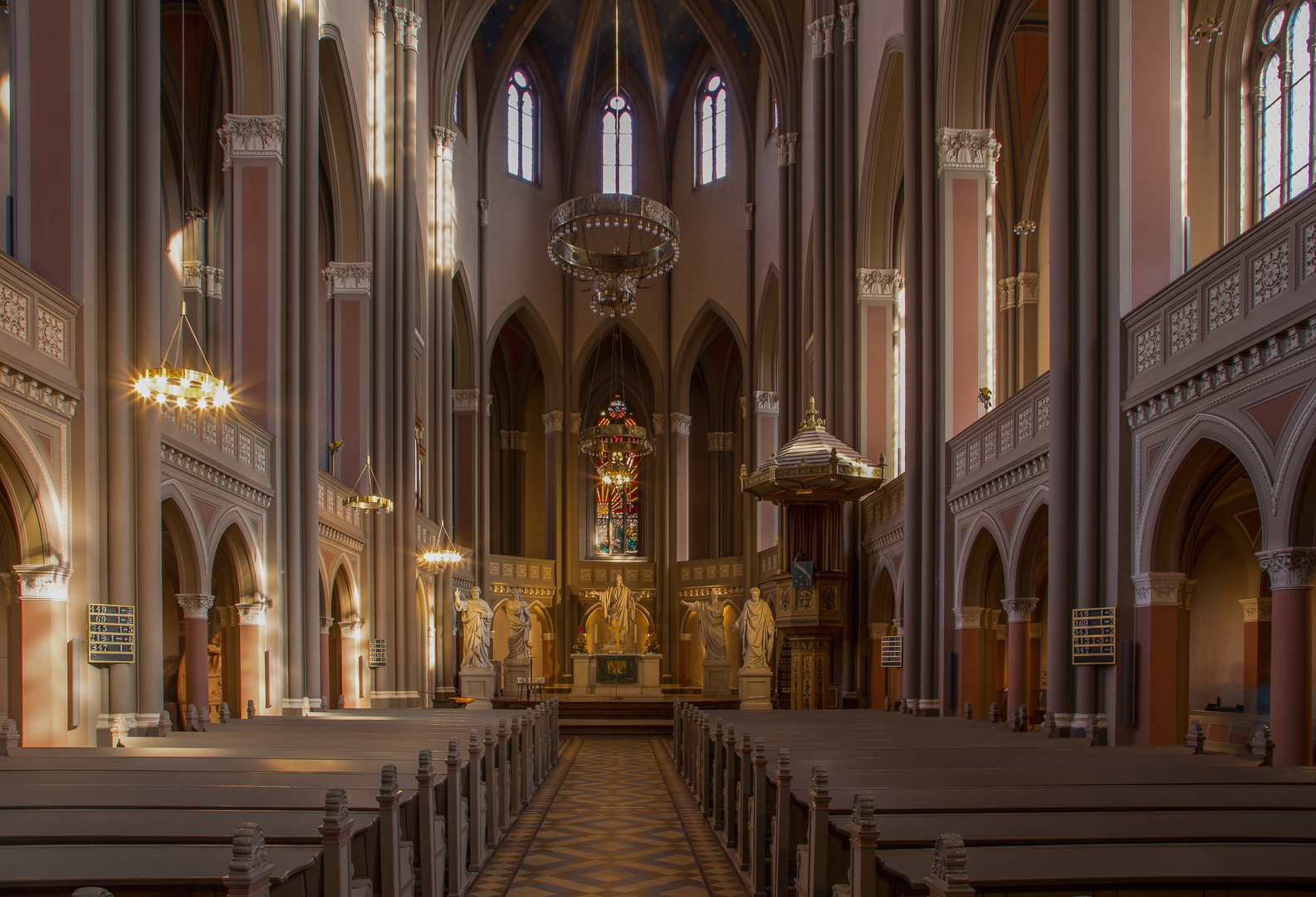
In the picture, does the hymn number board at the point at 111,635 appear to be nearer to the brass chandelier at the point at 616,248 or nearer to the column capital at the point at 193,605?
the column capital at the point at 193,605

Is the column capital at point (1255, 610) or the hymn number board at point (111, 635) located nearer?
the hymn number board at point (111, 635)

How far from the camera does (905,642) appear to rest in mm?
17125

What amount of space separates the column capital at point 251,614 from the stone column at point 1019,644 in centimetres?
935

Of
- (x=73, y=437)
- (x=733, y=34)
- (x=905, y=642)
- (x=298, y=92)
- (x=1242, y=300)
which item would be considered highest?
(x=733, y=34)

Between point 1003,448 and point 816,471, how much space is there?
4.95 metres

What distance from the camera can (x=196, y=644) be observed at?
13.3 m

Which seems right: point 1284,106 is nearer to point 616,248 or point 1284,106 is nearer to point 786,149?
point 616,248

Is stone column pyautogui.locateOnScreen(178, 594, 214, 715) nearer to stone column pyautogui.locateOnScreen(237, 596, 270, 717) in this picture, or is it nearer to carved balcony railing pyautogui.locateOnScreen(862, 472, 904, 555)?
stone column pyautogui.locateOnScreen(237, 596, 270, 717)

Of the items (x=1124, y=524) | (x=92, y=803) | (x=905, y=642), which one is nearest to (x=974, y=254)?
(x=905, y=642)

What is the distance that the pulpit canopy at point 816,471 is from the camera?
18703 millimetres

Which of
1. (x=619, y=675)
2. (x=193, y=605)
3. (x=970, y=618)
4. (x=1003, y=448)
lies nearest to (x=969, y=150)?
(x=1003, y=448)

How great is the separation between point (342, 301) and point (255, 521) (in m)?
7.12

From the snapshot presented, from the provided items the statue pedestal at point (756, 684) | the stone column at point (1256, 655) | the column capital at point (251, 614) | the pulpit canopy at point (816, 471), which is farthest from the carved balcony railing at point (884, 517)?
the column capital at point (251, 614)

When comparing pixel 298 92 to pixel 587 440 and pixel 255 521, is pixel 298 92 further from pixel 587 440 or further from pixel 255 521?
pixel 587 440
